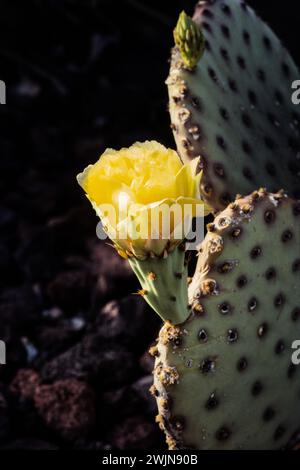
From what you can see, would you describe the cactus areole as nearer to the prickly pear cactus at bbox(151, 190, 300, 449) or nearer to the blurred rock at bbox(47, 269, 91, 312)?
the prickly pear cactus at bbox(151, 190, 300, 449)

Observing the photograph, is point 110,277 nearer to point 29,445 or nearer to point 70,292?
point 70,292

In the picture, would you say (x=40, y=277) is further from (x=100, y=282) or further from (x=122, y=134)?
(x=122, y=134)

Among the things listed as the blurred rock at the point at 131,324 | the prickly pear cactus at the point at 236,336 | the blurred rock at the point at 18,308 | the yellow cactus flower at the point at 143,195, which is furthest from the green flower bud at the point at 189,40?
the blurred rock at the point at 18,308

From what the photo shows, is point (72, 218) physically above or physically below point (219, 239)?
above

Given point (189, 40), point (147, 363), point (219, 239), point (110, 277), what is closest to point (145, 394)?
point (147, 363)

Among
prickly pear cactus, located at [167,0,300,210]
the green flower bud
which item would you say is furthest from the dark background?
the green flower bud

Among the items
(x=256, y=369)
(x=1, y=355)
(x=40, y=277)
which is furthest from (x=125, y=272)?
(x=256, y=369)
